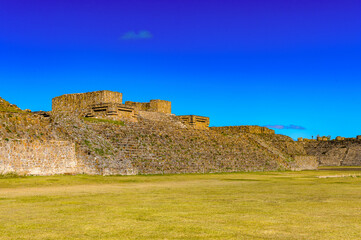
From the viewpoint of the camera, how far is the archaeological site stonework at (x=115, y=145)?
77.6 ft

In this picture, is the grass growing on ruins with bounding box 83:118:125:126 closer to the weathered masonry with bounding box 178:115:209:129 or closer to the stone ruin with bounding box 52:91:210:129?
the stone ruin with bounding box 52:91:210:129

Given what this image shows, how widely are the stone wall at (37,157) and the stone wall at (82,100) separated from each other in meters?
19.1

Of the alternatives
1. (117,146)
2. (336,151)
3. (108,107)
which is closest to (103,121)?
(108,107)

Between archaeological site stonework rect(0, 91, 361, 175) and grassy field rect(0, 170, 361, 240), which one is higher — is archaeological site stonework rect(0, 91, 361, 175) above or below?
above

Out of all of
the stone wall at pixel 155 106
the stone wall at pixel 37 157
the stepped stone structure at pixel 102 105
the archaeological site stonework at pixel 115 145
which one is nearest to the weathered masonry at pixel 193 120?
the archaeological site stonework at pixel 115 145

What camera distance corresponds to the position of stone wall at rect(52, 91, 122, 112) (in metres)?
45.3

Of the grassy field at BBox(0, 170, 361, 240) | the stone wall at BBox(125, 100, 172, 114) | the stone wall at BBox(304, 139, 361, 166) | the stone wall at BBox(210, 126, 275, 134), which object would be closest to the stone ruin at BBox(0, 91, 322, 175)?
the stone wall at BBox(125, 100, 172, 114)

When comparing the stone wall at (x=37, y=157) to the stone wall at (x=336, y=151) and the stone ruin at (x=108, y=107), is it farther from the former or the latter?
the stone wall at (x=336, y=151)

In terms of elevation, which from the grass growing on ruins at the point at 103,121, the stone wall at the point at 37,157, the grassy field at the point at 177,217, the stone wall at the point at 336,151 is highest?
the grass growing on ruins at the point at 103,121

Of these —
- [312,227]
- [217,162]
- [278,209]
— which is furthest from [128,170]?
[312,227]

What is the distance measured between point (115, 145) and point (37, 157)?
6.55 m

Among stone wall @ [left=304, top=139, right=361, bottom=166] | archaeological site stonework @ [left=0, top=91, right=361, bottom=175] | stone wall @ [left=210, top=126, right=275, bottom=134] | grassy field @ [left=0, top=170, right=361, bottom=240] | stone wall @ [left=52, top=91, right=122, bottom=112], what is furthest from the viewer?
stone wall @ [left=304, top=139, right=361, bottom=166]

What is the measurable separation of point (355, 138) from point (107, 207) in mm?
60785

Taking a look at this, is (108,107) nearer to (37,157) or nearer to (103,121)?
(103,121)
